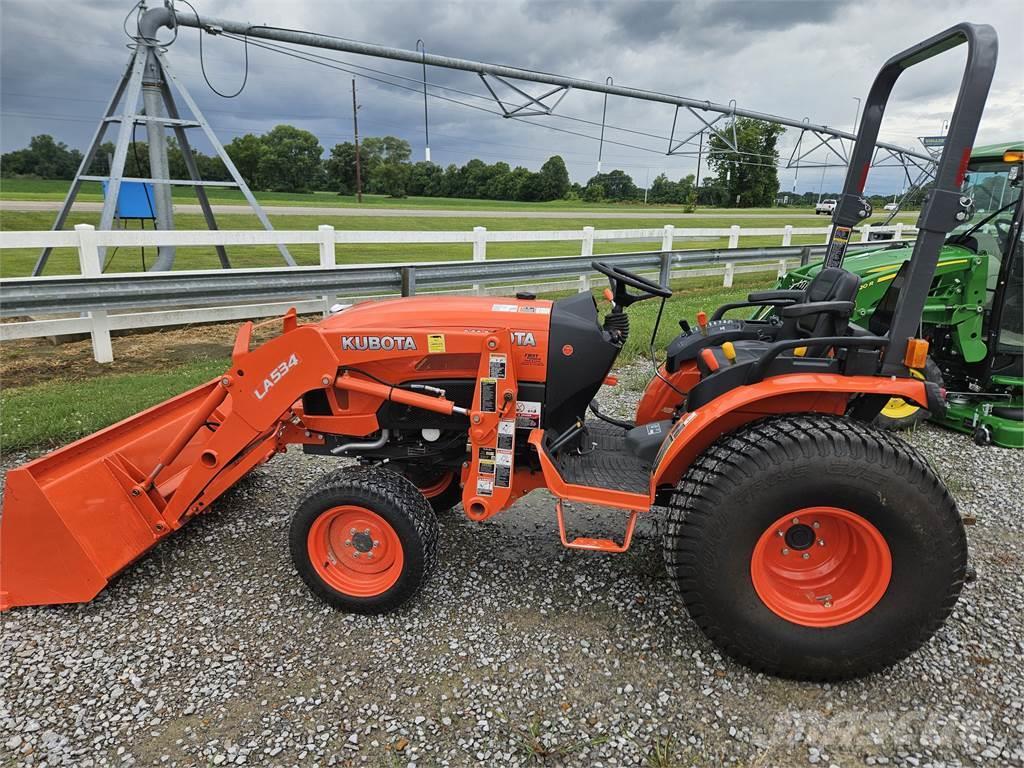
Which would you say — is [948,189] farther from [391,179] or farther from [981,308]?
[391,179]

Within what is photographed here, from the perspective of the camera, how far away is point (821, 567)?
2422 millimetres

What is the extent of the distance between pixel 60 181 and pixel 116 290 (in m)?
40.9

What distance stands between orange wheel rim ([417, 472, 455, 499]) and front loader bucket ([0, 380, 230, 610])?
107 centimetres

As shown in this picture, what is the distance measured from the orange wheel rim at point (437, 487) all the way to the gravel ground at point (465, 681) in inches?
17.2

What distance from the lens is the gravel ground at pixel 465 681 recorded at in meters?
2.06

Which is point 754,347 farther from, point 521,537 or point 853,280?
point 521,537

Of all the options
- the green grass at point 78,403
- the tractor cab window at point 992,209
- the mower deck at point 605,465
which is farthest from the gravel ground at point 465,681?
the tractor cab window at point 992,209

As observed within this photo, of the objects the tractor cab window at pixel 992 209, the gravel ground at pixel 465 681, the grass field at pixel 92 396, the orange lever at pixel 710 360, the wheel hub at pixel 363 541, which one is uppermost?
the tractor cab window at pixel 992 209

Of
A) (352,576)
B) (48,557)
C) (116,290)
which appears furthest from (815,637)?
(116,290)

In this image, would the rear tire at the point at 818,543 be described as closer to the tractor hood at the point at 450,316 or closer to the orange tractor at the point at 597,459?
the orange tractor at the point at 597,459

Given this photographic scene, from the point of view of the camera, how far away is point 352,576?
2.79 meters

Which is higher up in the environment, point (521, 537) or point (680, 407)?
point (680, 407)

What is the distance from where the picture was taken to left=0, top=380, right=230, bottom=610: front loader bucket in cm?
260

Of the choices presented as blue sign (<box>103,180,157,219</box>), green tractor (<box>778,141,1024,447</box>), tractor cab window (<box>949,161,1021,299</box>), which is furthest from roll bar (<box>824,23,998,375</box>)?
blue sign (<box>103,180,157,219</box>)
